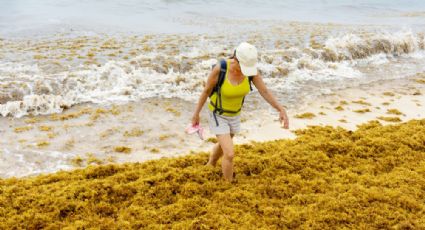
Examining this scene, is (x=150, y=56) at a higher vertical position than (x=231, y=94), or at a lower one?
lower

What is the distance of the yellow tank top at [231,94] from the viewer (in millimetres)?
4247

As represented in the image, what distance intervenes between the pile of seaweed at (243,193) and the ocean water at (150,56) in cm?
157

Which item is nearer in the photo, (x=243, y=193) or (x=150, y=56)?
(x=243, y=193)

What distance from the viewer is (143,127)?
784 centimetres

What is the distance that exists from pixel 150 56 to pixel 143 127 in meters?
5.65

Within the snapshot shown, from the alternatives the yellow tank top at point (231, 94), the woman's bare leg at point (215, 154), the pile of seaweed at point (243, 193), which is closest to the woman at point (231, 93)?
the yellow tank top at point (231, 94)

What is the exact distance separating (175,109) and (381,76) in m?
7.84

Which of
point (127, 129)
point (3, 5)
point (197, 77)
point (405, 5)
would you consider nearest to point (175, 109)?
point (127, 129)

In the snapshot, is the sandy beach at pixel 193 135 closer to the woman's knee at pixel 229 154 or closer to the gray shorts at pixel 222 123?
the woman's knee at pixel 229 154

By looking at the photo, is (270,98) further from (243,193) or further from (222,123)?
(243,193)

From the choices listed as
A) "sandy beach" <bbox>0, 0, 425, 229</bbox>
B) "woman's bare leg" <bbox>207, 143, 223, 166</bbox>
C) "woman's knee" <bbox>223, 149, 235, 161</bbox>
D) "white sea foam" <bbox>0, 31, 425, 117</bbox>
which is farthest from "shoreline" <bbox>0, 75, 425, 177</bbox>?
"woman's knee" <bbox>223, 149, 235, 161</bbox>

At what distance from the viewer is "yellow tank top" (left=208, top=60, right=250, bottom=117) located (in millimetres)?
4247

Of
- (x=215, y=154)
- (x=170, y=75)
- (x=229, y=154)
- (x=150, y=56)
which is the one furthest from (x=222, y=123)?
(x=150, y=56)

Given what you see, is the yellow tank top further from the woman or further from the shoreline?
the shoreline
